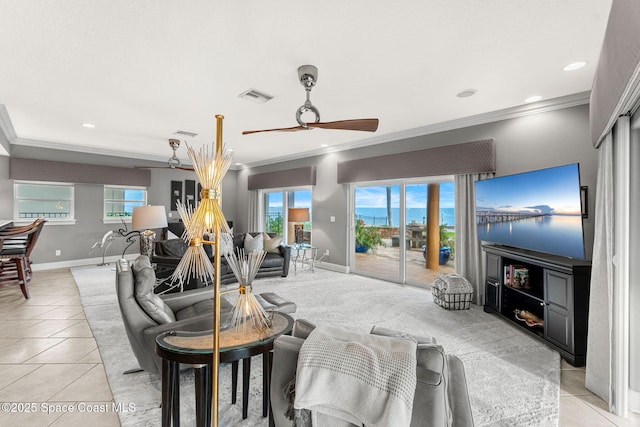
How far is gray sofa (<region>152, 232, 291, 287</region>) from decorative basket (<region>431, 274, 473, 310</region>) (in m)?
2.77

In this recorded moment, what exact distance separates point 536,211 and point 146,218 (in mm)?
4931

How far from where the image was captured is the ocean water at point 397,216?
4598 millimetres

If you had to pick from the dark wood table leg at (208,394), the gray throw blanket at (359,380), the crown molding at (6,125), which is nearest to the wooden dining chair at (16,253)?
the crown molding at (6,125)

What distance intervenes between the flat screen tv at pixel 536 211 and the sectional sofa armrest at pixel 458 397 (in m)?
1.94

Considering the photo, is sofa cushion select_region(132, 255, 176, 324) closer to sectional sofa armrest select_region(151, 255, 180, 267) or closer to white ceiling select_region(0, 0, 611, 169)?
white ceiling select_region(0, 0, 611, 169)

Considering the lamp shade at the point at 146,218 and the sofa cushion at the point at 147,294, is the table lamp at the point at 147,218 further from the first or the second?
the sofa cushion at the point at 147,294

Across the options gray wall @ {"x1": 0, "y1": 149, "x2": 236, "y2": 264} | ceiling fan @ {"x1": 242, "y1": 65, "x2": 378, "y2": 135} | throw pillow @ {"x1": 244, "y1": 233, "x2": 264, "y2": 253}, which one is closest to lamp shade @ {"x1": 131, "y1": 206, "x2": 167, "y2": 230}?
throw pillow @ {"x1": 244, "y1": 233, "x2": 264, "y2": 253}

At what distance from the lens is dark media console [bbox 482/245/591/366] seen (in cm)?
246

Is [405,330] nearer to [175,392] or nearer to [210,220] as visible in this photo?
[175,392]

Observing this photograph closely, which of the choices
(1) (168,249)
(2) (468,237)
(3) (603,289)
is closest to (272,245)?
(1) (168,249)

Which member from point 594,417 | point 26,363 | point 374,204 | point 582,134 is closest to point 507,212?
point 582,134

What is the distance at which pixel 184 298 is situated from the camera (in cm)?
266

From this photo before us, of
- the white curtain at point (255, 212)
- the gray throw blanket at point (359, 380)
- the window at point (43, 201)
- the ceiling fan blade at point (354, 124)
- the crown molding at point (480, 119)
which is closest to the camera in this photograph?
the gray throw blanket at point (359, 380)

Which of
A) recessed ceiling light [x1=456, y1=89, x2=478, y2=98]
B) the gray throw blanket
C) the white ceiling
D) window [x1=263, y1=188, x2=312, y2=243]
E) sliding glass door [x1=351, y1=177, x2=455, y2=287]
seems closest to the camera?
the gray throw blanket
